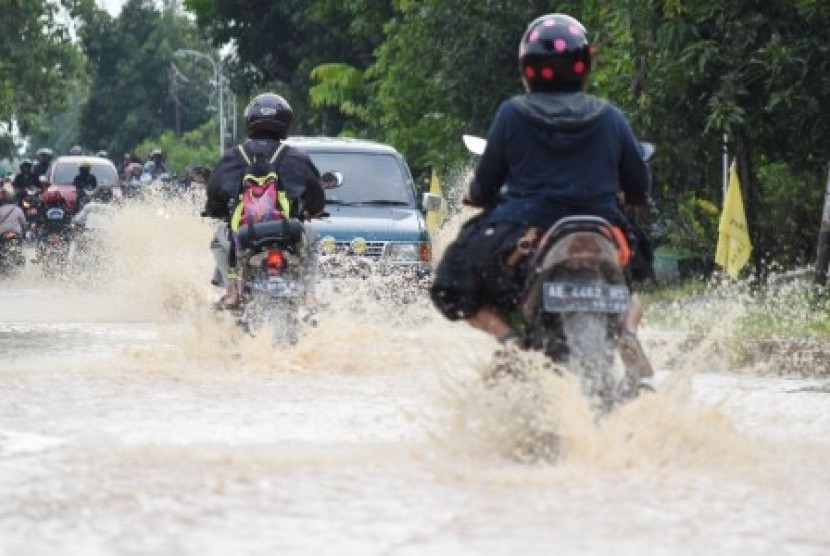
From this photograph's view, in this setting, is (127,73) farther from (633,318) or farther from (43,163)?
(633,318)

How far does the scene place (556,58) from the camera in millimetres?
9273

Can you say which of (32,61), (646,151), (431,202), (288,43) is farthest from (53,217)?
(32,61)

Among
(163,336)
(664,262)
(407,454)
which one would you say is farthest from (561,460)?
(664,262)

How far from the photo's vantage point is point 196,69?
149 m

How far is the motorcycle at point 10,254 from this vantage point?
33.1 meters

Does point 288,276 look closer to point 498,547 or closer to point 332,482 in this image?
point 332,482

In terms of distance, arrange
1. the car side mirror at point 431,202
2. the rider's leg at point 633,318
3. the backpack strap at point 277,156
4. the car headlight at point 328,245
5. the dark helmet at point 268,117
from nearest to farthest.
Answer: the rider's leg at point 633,318 → the backpack strap at point 277,156 → the dark helmet at point 268,117 → the car side mirror at point 431,202 → the car headlight at point 328,245

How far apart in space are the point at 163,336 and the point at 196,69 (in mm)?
134157

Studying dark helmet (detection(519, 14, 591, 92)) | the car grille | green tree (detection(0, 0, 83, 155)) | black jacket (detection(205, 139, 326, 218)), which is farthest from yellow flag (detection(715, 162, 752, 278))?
green tree (detection(0, 0, 83, 155))

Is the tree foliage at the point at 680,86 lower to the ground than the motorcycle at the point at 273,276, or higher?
higher

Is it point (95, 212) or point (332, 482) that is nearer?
point (332, 482)

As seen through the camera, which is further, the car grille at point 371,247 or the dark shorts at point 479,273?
the car grille at point 371,247

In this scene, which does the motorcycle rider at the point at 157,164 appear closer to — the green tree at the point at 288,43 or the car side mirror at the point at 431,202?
the green tree at the point at 288,43

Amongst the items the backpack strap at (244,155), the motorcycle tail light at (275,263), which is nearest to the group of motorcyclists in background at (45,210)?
the backpack strap at (244,155)
